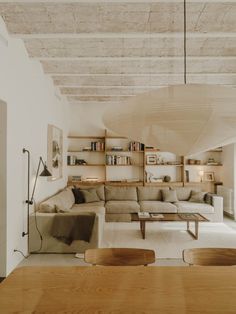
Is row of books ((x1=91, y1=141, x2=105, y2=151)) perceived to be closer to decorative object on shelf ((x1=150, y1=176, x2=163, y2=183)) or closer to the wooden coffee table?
decorative object on shelf ((x1=150, y1=176, x2=163, y2=183))

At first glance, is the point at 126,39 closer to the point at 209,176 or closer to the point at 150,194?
the point at 150,194

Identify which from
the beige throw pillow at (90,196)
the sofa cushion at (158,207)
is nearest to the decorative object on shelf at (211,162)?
the sofa cushion at (158,207)

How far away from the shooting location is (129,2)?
9.56ft

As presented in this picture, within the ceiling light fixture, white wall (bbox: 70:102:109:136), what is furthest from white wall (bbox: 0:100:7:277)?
white wall (bbox: 70:102:109:136)

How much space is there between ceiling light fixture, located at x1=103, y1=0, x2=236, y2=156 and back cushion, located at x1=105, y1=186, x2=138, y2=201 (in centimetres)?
574

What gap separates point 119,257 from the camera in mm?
2305

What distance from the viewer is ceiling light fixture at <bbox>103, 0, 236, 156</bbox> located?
1076 mm

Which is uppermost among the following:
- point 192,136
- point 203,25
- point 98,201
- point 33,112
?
point 203,25

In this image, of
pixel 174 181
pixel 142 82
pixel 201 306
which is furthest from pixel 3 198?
pixel 174 181

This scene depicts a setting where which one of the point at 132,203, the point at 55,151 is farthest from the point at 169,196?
the point at 55,151

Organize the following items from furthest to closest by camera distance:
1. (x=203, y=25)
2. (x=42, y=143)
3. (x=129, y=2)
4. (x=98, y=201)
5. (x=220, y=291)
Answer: (x=98, y=201), (x=42, y=143), (x=203, y=25), (x=129, y=2), (x=220, y=291)

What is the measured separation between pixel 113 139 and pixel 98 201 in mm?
1771

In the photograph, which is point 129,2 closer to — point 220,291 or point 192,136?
point 192,136

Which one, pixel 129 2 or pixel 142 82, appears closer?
pixel 129 2
